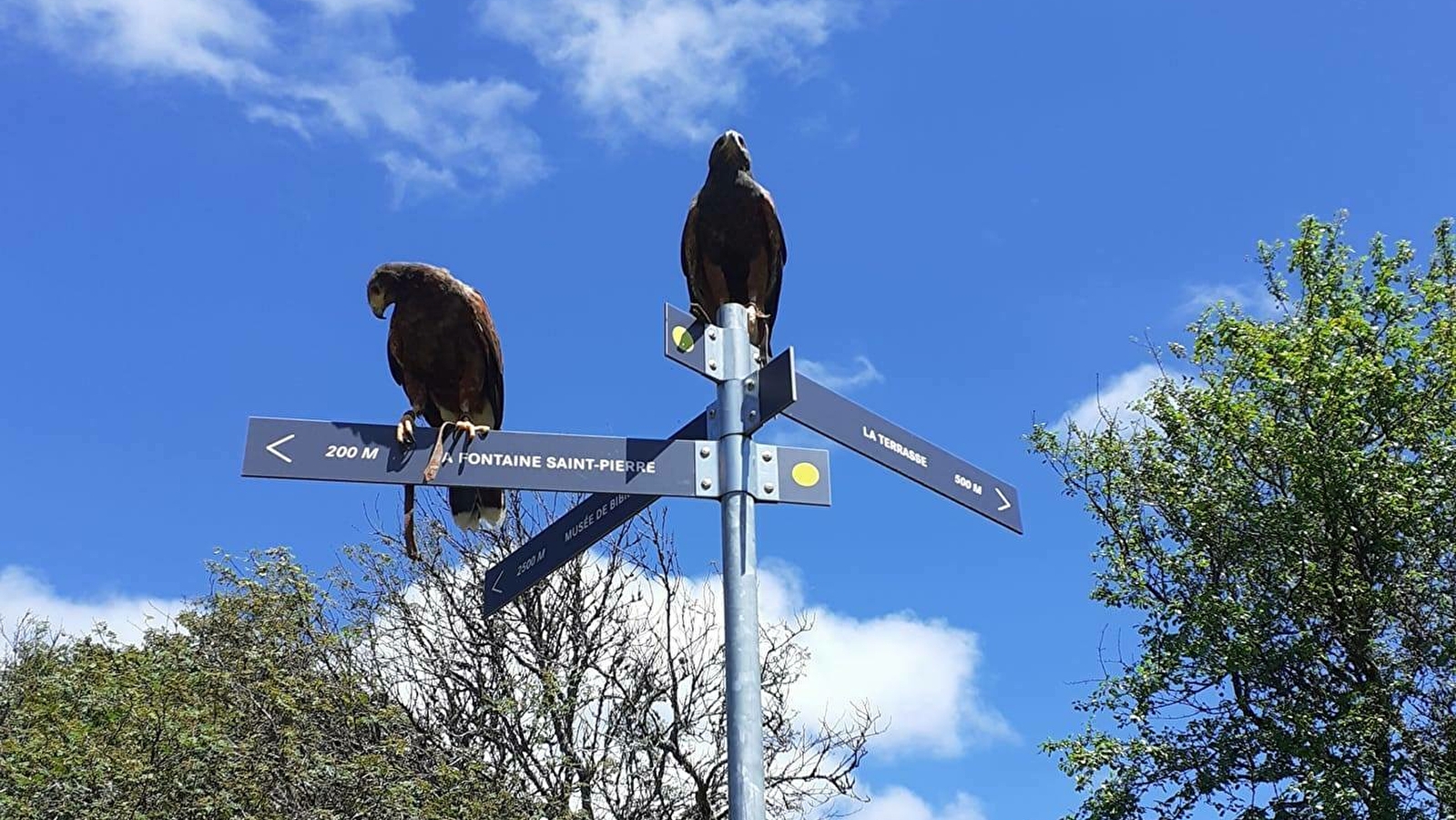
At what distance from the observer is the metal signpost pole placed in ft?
8.50

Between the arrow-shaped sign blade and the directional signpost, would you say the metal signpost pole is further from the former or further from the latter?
the arrow-shaped sign blade

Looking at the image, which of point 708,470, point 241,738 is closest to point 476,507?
point 708,470

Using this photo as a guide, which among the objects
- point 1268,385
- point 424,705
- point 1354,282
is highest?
point 1354,282

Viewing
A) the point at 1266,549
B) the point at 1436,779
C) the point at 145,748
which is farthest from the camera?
the point at 1266,549

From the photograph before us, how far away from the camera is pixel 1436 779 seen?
10062 mm

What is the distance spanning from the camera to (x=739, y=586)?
2770 millimetres

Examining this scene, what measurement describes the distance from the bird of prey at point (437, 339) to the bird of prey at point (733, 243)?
2.97 ft

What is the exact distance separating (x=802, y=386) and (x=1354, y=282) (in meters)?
12.2

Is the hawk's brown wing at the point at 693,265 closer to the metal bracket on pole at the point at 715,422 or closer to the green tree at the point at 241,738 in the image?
the metal bracket on pole at the point at 715,422

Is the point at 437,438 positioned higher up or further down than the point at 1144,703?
further down

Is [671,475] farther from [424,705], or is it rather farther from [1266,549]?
[1266,549]

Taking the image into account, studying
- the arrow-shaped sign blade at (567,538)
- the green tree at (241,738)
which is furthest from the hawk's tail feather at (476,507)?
the green tree at (241,738)

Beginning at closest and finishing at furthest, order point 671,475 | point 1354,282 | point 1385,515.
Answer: point 671,475
point 1385,515
point 1354,282

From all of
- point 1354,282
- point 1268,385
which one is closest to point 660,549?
point 1268,385
